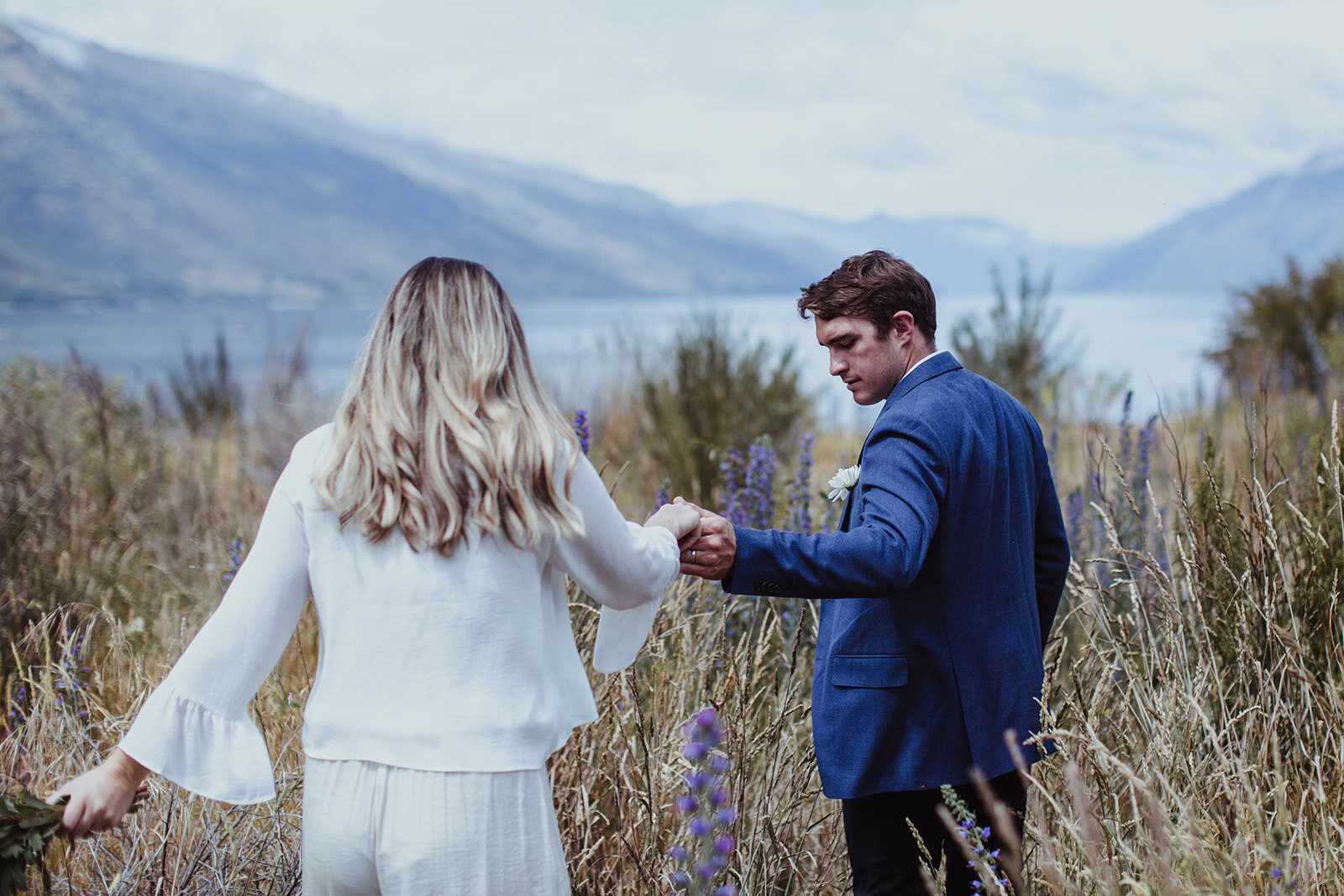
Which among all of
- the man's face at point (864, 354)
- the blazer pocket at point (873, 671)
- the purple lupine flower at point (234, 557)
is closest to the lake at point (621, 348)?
the man's face at point (864, 354)

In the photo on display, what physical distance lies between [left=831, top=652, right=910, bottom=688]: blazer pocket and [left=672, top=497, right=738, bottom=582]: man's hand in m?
0.29

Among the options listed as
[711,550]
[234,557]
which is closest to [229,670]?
[711,550]

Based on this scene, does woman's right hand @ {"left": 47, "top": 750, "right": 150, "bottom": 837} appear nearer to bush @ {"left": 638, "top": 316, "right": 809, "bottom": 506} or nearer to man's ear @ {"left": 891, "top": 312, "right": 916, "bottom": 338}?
man's ear @ {"left": 891, "top": 312, "right": 916, "bottom": 338}

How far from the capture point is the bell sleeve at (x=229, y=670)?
4.52 ft

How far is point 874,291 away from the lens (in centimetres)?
183

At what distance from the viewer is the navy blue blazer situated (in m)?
1.73

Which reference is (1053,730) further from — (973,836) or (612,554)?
(612,554)

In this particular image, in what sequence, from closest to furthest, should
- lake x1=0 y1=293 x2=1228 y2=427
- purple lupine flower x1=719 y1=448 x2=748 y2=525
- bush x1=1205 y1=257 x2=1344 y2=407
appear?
purple lupine flower x1=719 y1=448 x2=748 y2=525 < lake x1=0 y1=293 x2=1228 y2=427 < bush x1=1205 y1=257 x2=1344 y2=407

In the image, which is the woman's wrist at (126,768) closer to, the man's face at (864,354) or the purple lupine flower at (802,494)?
the man's face at (864,354)

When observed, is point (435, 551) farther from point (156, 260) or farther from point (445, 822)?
point (156, 260)

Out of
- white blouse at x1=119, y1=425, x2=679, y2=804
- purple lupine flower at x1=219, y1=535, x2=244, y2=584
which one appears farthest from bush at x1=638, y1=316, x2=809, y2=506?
white blouse at x1=119, y1=425, x2=679, y2=804

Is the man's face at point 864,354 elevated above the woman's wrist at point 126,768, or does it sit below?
above

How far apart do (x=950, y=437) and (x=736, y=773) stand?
80 cm

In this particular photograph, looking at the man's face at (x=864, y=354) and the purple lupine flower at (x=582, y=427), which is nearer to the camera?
the man's face at (x=864, y=354)
